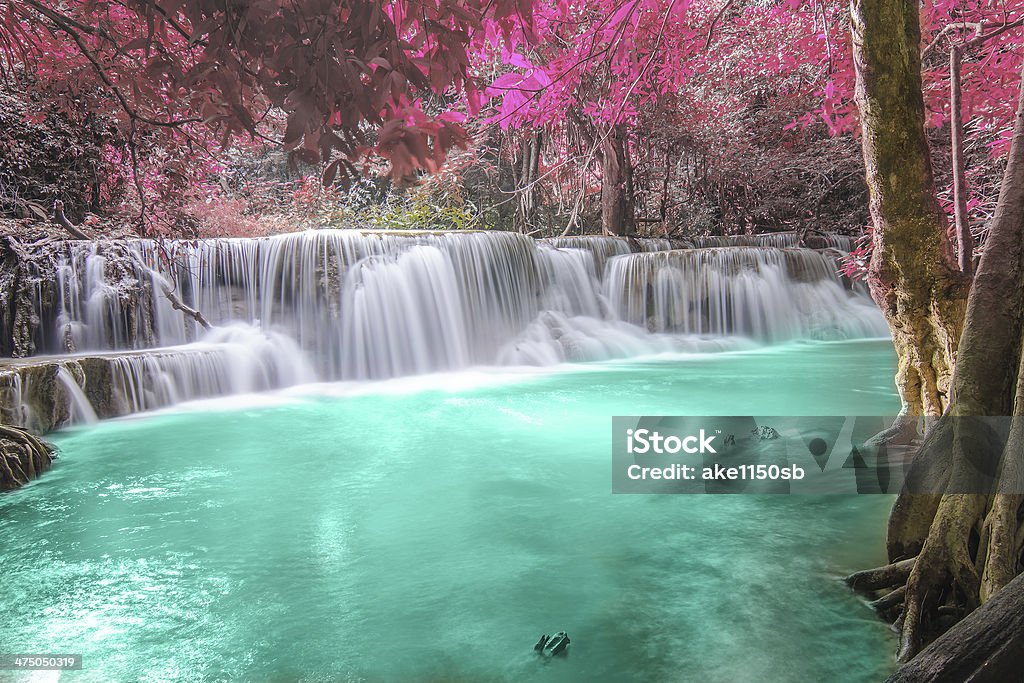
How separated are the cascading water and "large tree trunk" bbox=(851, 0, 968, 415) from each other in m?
6.61

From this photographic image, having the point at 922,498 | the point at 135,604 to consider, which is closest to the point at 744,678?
the point at 922,498

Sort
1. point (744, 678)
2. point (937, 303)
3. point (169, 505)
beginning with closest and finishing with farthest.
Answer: point (744, 678) → point (937, 303) → point (169, 505)

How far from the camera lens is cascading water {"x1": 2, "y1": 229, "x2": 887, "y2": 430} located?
373 inches

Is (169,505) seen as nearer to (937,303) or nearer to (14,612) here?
(14,612)

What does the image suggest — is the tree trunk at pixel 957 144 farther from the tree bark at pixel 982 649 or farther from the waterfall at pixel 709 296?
the waterfall at pixel 709 296

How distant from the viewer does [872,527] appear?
14.1ft

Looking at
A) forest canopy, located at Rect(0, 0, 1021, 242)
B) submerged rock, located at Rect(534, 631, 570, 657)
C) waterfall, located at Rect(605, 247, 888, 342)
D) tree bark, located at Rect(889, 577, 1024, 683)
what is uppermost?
forest canopy, located at Rect(0, 0, 1021, 242)

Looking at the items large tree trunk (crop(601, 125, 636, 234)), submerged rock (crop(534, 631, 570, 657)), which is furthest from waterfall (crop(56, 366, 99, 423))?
large tree trunk (crop(601, 125, 636, 234))

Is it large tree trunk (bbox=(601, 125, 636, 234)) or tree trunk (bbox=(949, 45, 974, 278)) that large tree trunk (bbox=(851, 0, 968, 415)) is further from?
large tree trunk (bbox=(601, 125, 636, 234))

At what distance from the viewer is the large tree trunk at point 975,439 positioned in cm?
268

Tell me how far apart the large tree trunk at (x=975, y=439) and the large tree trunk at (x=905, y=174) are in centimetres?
133

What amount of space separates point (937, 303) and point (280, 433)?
6.13 meters

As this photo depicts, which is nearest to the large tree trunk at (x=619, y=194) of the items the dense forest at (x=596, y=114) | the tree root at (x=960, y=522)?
the dense forest at (x=596, y=114)
